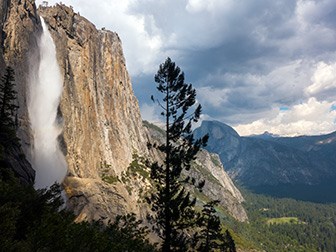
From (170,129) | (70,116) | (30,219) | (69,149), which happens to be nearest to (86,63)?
(70,116)

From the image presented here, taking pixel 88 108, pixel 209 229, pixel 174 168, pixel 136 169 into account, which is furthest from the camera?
pixel 136 169

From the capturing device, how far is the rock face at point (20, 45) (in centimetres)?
7005

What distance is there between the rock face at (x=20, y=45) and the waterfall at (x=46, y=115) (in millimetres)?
5484

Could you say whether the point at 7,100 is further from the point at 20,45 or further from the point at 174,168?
the point at 20,45

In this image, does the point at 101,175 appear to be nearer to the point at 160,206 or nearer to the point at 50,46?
the point at 50,46

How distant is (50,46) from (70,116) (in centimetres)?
2125

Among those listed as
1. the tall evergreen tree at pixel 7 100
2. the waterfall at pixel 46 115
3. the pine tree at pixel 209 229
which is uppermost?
the waterfall at pixel 46 115

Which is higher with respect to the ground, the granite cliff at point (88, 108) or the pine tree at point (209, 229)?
the granite cliff at point (88, 108)

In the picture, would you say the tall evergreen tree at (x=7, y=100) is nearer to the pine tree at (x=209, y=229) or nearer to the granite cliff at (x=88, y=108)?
the pine tree at (x=209, y=229)

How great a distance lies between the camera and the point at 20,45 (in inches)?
3022

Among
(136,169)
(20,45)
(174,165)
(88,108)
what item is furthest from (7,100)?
(136,169)

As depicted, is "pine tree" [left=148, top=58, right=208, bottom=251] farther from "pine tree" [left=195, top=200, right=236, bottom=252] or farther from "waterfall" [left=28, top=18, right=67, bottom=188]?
"waterfall" [left=28, top=18, right=67, bottom=188]

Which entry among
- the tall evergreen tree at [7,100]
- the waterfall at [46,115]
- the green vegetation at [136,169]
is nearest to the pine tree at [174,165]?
the tall evergreen tree at [7,100]

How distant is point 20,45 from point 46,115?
1901 cm
